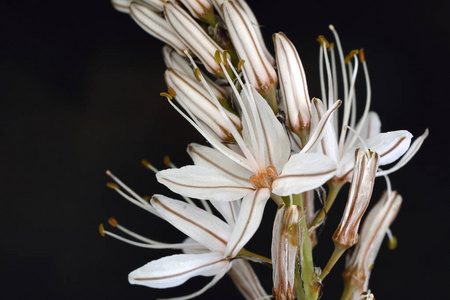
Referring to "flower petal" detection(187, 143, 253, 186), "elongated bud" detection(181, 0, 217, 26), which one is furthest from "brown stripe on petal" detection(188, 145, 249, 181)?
"elongated bud" detection(181, 0, 217, 26)

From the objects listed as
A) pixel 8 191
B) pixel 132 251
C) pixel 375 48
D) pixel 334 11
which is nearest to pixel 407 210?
pixel 375 48

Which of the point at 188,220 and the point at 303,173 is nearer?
the point at 303,173

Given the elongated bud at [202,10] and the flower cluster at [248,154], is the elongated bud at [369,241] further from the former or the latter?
the elongated bud at [202,10]

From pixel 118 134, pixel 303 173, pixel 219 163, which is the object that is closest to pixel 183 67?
pixel 219 163

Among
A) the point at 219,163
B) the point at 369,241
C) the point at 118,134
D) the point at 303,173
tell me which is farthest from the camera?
the point at 118,134

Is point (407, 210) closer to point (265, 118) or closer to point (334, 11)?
point (334, 11)

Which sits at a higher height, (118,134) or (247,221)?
(118,134)

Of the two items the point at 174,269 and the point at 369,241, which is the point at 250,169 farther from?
the point at 369,241

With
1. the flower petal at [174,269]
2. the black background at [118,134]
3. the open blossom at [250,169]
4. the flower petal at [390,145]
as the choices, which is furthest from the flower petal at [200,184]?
the black background at [118,134]
